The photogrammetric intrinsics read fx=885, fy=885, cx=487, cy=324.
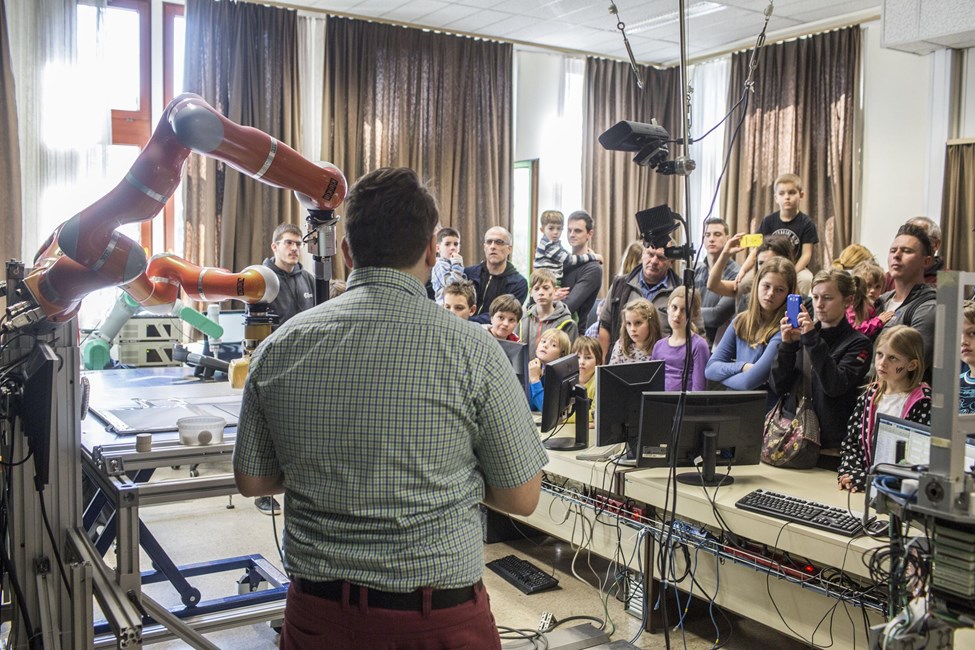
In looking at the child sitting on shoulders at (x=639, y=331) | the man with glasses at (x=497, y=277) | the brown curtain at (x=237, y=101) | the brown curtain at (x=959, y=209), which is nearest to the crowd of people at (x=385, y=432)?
the child sitting on shoulders at (x=639, y=331)

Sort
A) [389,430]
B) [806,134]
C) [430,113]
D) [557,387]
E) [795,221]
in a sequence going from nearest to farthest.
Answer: [389,430]
[557,387]
[795,221]
[806,134]
[430,113]

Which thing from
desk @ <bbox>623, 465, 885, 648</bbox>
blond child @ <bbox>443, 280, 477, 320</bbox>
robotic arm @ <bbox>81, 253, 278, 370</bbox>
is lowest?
desk @ <bbox>623, 465, 885, 648</bbox>

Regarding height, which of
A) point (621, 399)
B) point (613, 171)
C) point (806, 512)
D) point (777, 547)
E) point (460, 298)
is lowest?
point (777, 547)

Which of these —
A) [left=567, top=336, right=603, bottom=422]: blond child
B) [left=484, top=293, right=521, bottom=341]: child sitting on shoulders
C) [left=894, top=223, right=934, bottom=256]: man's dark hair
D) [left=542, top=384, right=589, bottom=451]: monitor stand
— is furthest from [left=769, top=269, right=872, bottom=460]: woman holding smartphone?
[left=484, top=293, right=521, bottom=341]: child sitting on shoulders

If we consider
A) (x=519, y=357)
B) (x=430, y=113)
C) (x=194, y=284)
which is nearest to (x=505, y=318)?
(x=519, y=357)

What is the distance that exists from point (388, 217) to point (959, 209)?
18.7 feet

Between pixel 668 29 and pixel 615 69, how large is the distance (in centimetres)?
Answer: 98

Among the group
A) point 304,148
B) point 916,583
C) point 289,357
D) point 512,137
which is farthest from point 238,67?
point 916,583

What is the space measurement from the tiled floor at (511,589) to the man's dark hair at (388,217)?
202 centimetres

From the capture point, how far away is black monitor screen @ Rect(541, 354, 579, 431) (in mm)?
3475

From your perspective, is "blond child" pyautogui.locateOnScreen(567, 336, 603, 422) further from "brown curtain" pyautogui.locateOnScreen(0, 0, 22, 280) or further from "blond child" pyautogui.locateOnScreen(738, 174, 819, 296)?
"brown curtain" pyautogui.locateOnScreen(0, 0, 22, 280)

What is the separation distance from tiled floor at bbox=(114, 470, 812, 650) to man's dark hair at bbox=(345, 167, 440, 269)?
6.61 feet

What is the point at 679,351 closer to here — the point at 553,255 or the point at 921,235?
the point at 921,235

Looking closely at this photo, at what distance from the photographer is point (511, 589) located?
3709 mm
